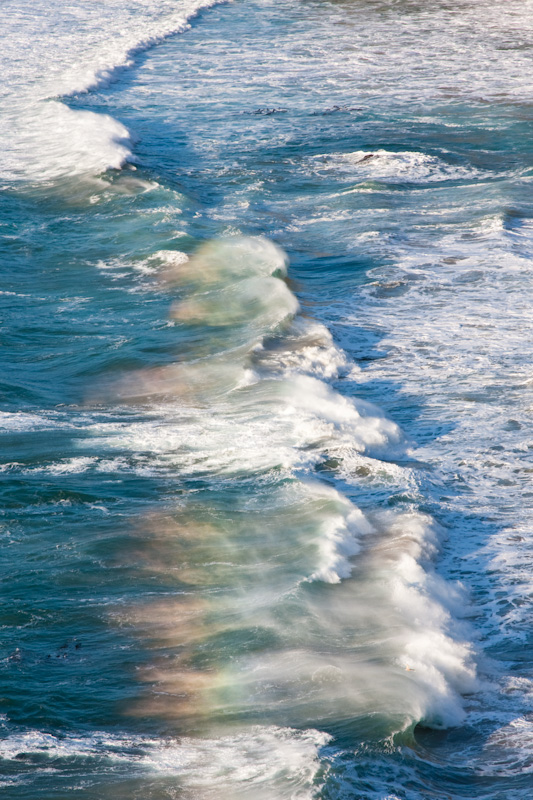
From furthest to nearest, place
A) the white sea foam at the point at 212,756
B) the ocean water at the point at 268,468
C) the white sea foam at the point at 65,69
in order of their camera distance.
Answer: the white sea foam at the point at 65,69, the ocean water at the point at 268,468, the white sea foam at the point at 212,756

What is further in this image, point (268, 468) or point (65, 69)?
point (65, 69)

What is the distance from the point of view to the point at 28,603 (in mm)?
6020

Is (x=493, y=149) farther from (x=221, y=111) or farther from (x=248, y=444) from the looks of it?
(x=248, y=444)

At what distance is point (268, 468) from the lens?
7586 millimetres

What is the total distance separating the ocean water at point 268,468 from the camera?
5094mm

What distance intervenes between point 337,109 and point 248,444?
14.8 meters

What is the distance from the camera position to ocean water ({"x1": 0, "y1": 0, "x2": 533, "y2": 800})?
509 centimetres

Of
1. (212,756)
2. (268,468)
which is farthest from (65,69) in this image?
(212,756)

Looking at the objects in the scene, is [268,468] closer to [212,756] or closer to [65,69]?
[212,756]

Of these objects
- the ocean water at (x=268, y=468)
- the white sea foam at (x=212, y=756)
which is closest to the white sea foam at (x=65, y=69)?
the ocean water at (x=268, y=468)

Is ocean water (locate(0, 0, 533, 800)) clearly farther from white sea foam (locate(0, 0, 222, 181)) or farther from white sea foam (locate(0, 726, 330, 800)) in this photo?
white sea foam (locate(0, 0, 222, 181))

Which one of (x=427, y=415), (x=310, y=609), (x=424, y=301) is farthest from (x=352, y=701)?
(x=424, y=301)

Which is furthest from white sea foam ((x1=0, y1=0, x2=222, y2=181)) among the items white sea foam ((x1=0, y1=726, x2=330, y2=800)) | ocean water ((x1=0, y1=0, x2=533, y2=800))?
white sea foam ((x1=0, y1=726, x2=330, y2=800))

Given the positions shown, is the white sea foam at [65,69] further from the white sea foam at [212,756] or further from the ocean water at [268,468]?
the white sea foam at [212,756]
